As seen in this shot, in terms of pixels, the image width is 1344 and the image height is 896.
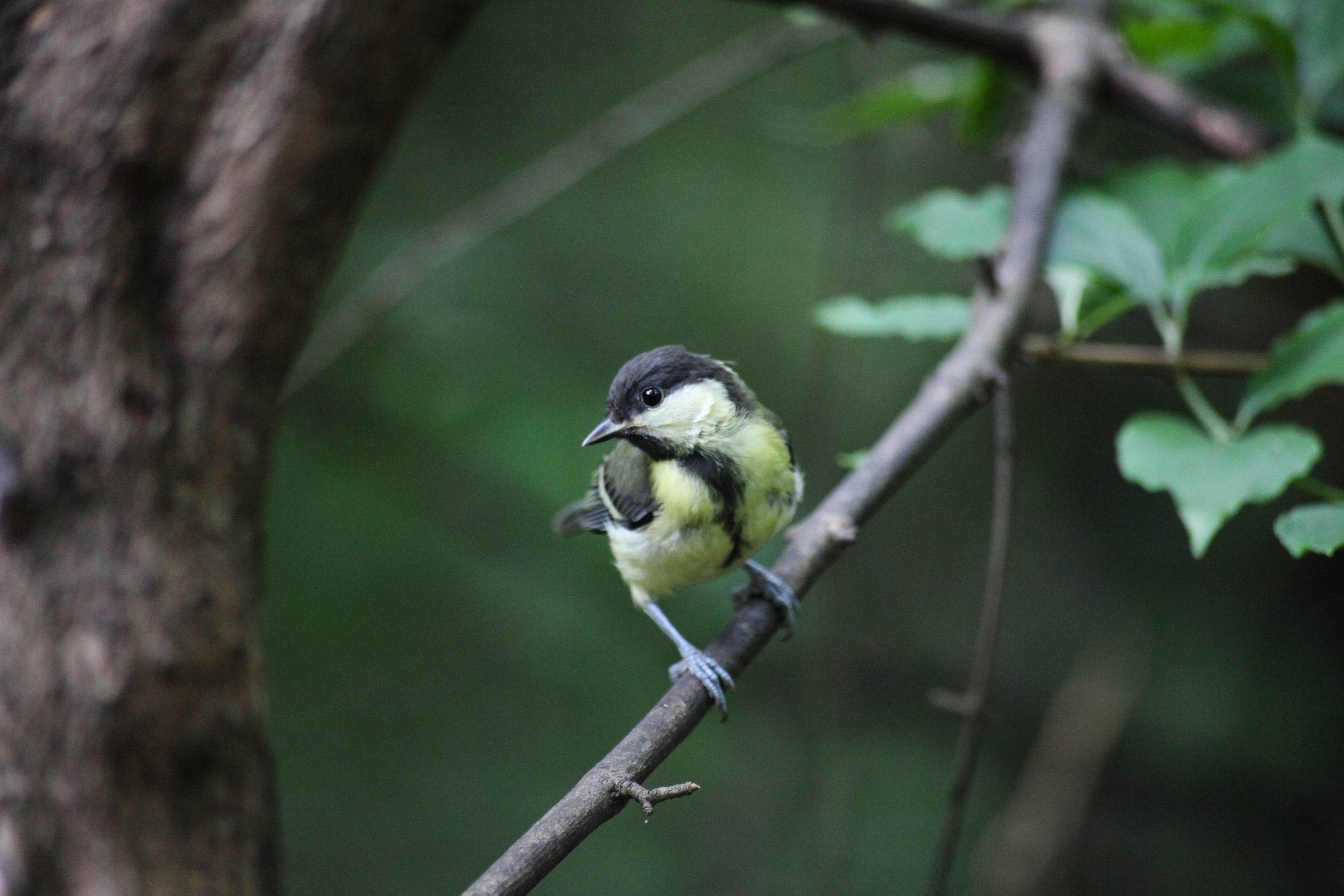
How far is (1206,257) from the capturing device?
167cm

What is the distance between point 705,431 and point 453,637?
2241mm

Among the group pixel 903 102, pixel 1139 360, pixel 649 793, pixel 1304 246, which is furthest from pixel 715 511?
pixel 903 102

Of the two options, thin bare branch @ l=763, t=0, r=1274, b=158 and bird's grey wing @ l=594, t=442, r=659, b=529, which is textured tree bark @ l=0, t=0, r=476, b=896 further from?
thin bare branch @ l=763, t=0, r=1274, b=158

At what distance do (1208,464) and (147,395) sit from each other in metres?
1.49

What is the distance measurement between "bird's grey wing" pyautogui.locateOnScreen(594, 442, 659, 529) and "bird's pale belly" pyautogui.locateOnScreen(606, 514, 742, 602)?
0.06 feet

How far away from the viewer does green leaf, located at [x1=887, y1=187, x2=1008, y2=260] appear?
200 cm

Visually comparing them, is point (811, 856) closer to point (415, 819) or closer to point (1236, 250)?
point (415, 819)

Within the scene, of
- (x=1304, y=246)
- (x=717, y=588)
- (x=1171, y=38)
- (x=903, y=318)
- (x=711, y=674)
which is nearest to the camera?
(x=711, y=674)

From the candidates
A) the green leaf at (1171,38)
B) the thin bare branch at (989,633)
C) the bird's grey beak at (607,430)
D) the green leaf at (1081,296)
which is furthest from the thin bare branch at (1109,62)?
the bird's grey beak at (607,430)

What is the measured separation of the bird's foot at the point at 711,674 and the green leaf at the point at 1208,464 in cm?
59

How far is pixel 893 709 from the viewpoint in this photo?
3494 millimetres

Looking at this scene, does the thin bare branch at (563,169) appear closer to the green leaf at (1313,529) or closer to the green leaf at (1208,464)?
the green leaf at (1208,464)

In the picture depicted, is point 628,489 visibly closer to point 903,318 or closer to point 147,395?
point 903,318

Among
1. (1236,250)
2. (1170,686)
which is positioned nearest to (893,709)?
(1170,686)
